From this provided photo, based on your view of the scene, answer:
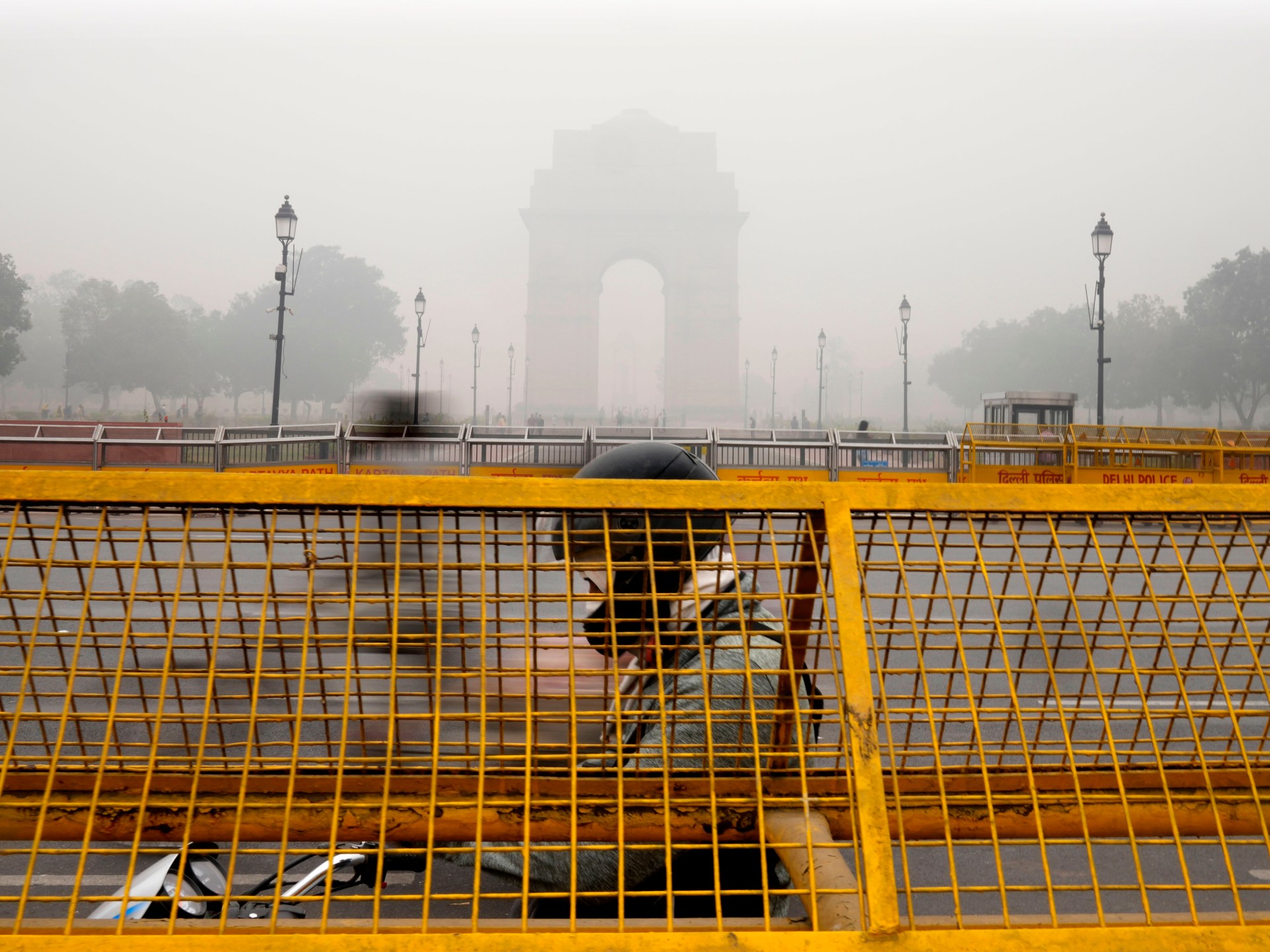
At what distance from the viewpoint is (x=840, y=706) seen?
1.58 metres

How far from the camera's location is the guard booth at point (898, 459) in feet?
63.2

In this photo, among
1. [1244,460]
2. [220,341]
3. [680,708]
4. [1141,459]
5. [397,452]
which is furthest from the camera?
[220,341]

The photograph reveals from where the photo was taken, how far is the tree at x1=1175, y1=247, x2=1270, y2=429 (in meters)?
72.0

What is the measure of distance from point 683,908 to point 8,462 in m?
20.8

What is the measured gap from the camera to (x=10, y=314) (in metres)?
59.6

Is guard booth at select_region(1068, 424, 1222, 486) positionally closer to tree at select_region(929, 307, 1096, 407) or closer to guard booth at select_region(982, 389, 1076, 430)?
guard booth at select_region(982, 389, 1076, 430)

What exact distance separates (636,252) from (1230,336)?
179ft

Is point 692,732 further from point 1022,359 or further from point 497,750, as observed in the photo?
point 1022,359

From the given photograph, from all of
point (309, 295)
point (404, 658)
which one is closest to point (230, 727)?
point (404, 658)

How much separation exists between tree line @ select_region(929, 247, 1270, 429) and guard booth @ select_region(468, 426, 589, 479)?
7366 cm

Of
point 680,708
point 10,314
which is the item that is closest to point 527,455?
point 680,708

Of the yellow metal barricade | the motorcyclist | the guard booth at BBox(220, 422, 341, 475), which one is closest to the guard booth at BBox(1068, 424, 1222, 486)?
the guard booth at BBox(220, 422, 341, 475)

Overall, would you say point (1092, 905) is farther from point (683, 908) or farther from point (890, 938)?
point (890, 938)

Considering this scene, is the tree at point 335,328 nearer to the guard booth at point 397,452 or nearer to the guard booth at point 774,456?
the guard booth at point 397,452
